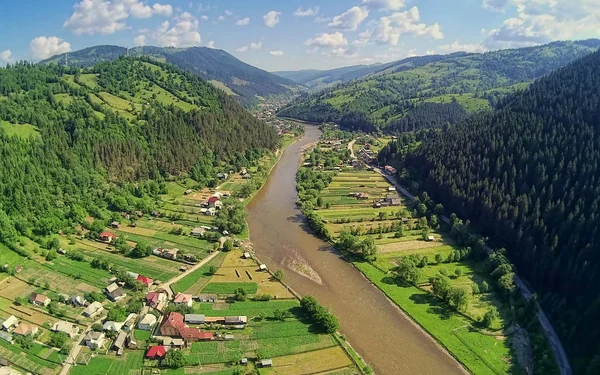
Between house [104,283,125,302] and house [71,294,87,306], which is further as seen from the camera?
house [104,283,125,302]

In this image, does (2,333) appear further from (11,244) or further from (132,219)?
(132,219)

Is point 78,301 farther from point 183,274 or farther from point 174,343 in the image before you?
point 174,343

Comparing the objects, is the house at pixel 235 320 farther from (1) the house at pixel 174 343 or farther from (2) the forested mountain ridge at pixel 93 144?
(2) the forested mountain ridge at pixel 93 144

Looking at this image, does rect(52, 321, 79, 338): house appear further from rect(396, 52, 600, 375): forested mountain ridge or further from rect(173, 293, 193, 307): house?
rect(396, 52, 600, 375): forested mountain ridge

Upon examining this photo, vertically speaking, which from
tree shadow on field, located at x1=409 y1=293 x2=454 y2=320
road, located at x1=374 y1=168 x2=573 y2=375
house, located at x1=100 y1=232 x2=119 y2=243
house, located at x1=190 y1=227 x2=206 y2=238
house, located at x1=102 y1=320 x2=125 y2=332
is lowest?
road, located at x1=374 y1=168 x2=573 y2=375

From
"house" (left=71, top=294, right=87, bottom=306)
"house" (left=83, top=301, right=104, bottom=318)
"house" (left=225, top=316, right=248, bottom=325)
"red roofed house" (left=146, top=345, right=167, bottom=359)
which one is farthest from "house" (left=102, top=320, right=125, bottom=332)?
"house" (left=225, top=316, right=248, bottom=325)

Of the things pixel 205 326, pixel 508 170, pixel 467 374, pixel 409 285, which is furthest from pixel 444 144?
pixel 205 326

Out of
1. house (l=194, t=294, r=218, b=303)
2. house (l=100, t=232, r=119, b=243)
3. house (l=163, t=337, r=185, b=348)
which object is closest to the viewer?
house (l=163, t=337, r=185, b=348)
